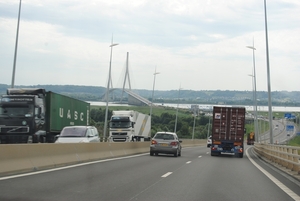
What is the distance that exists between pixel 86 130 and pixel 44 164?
28.7 feet

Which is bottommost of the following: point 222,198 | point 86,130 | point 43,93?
point 222,198

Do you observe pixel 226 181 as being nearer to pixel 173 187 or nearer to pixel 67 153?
pixel 173 187

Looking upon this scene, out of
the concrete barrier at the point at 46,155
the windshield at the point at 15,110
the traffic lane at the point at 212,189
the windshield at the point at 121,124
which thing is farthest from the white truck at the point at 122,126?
the traffic lane at the point at 212,189

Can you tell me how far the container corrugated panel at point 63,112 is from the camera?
31406 millimetres

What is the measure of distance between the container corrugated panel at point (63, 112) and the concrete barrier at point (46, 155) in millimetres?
5795

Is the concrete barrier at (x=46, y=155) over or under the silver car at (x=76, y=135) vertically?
under

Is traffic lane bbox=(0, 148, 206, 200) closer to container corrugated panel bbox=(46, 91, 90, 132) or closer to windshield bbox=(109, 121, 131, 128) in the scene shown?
container corrugated panel bbox=(46, 91, 90, 132)

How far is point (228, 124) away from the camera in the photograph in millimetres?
34281

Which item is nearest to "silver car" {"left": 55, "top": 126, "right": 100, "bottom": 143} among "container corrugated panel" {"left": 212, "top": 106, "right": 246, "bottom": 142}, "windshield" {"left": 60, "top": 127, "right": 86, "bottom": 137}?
"windshield" {"left": 60, "top": 127, "right": 86, "bottom": 137}

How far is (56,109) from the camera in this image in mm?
32344

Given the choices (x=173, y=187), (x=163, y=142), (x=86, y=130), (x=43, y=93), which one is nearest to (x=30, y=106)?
(x=43, y=93)

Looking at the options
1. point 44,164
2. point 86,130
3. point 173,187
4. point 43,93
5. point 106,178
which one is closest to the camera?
point 173,187

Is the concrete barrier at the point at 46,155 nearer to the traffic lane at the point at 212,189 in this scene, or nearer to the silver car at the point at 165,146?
the silver car at the point at 165,146

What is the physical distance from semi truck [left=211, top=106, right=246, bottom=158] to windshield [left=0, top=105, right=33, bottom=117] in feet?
40.7
